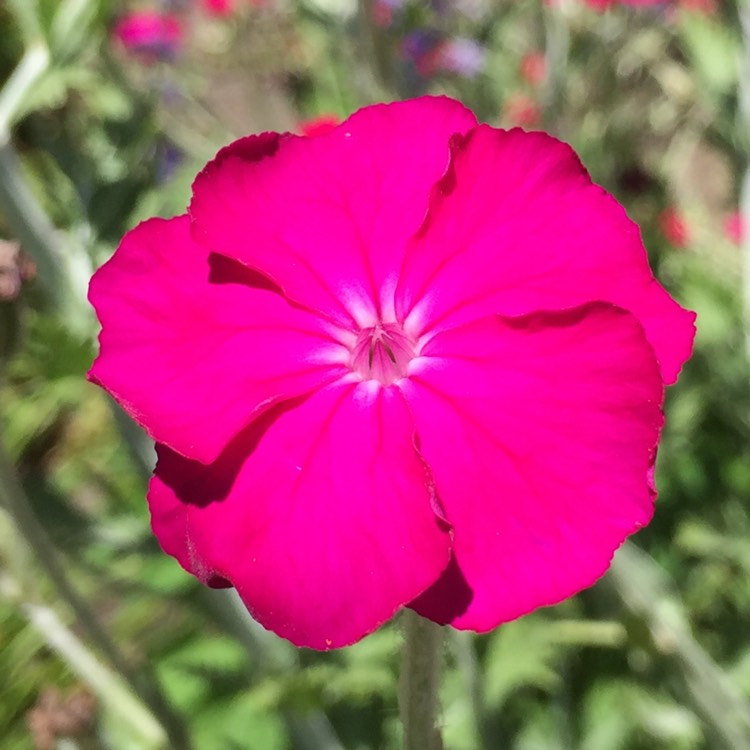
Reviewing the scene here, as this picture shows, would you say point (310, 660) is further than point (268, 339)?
Yes

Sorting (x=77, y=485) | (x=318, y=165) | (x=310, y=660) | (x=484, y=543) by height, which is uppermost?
(x=318, y=165)

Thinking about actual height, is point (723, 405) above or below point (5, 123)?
below

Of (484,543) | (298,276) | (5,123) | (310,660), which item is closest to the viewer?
(484,543)

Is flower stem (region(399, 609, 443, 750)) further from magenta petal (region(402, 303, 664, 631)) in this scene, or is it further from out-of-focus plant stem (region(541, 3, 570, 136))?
out-of-focus plant stem (region(541, 3, 570, 136))

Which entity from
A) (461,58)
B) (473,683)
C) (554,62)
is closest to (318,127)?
(473,683)

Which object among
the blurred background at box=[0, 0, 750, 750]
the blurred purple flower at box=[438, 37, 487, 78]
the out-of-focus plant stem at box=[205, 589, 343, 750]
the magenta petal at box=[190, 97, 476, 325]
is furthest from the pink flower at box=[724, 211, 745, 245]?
the magenta petal at box=[190, 97, 476, 325]

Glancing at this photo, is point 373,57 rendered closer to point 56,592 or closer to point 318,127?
point 318,127

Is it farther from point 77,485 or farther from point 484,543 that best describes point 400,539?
point 77,485

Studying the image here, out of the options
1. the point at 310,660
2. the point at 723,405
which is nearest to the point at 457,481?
the point at 310,660
